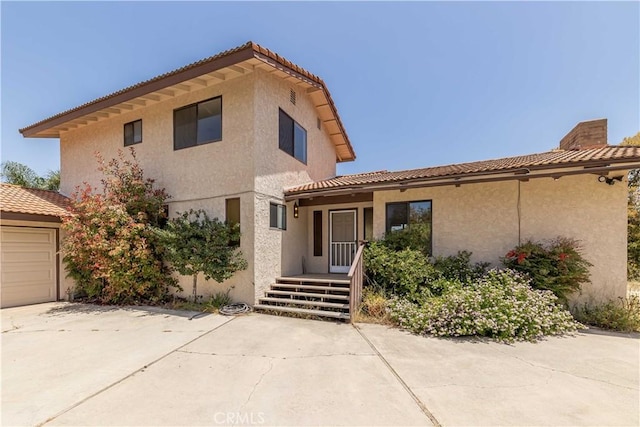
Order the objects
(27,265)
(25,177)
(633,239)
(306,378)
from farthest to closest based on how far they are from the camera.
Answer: (25,177)
(633,239)
(27,265)
(306,378)

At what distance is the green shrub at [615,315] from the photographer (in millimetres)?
6047

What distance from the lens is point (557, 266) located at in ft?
21.7

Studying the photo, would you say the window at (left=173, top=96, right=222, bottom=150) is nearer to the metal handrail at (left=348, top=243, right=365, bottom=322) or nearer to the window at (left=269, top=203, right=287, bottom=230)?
the window at (left=269, top=203, right=287, bottom=230)

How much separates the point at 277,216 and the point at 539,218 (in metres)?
7.71

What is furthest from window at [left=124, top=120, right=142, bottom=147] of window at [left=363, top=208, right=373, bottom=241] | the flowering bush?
the flowering bush

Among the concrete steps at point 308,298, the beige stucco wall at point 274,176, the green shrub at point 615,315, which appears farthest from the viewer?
the beige stucco wall at point 274,176

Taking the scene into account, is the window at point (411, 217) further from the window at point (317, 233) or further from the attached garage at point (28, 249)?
the attached garage at point (28, 249)

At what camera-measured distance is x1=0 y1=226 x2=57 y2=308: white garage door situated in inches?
335

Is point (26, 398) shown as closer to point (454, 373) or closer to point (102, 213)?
point (454, 373)

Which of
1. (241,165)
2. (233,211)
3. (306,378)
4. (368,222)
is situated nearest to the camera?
(306,378)

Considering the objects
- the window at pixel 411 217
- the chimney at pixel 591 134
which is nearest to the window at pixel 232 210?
the window at pixel 411 217

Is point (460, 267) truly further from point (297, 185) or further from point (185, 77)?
point (185, 77)

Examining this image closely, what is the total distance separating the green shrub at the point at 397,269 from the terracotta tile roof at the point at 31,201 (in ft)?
35.0

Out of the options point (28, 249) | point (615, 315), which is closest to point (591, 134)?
point (615, 315)
